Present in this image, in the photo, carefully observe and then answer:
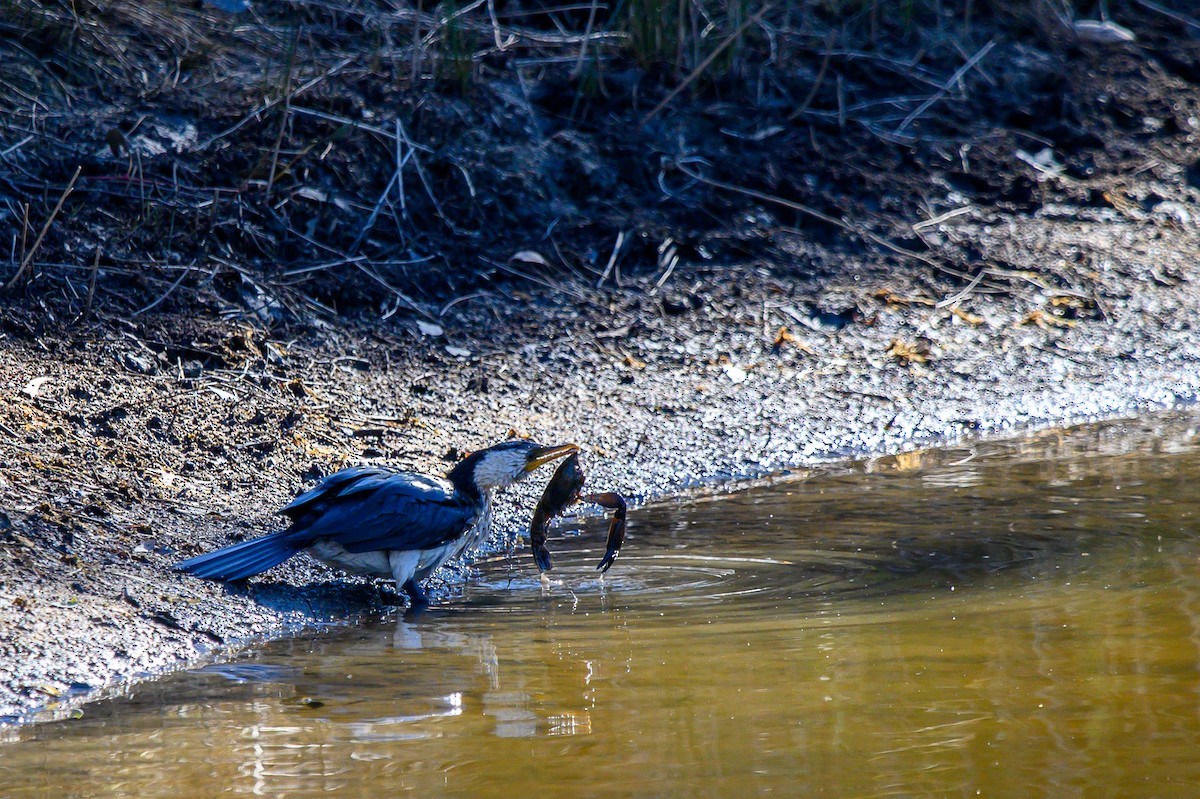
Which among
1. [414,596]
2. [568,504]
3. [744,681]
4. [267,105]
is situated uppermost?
[267,105]

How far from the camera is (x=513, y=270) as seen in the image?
24.3 feet

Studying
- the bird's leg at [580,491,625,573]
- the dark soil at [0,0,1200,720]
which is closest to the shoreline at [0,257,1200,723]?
the dark soil at [0,0,1200,720]

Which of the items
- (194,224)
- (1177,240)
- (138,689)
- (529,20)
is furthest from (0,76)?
(1177,240)

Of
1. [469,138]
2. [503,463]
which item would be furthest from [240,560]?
[469,138]

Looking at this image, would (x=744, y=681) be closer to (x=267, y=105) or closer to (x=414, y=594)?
(x=414, y=594)

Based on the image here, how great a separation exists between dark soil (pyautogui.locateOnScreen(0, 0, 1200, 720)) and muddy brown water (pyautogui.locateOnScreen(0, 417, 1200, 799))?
1.98 feet

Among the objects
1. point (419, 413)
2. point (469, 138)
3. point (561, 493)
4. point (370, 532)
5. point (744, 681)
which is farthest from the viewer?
point (469, 138)

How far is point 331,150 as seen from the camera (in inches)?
298

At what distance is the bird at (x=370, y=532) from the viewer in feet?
14.8

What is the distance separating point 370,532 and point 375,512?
2.9 inches

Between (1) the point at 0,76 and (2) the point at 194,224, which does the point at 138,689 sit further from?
(1) the point at 0,76

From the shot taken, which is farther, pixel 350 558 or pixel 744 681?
→ pixel 350 558

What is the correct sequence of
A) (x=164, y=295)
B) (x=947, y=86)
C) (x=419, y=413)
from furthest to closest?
(x=947, y=86) → (x=164, y=295) → (x=419, y=413)

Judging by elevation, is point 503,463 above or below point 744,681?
above
